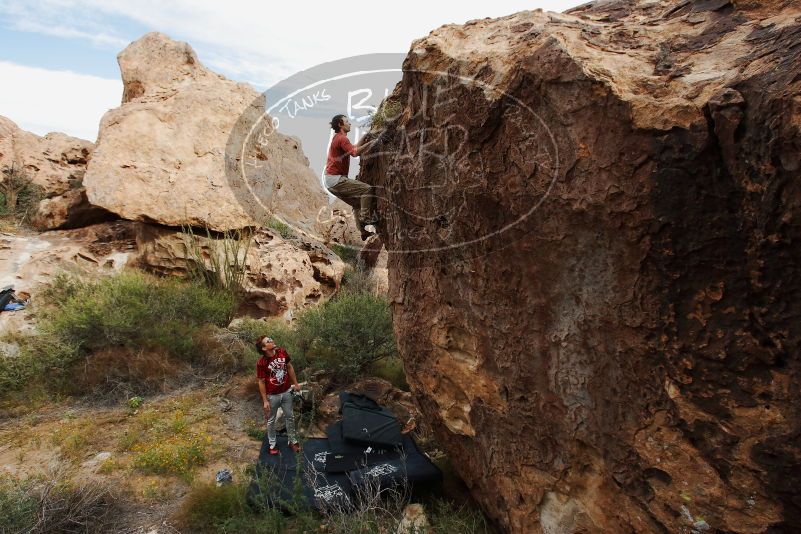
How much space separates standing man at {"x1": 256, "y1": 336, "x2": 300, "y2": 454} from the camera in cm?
492

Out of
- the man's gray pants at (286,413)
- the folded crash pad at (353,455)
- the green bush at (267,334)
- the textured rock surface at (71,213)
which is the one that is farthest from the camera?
the textured rock surface at (71,213)

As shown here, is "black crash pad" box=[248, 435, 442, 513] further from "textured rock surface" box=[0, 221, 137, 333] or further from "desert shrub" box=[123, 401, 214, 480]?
"textured rock surface" box=[0, 221, 137, 333]

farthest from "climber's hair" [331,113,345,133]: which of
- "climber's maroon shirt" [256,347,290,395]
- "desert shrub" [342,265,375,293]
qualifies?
"desert shrub" [342,265,375,293]

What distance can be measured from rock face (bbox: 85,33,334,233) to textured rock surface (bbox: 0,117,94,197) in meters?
3.49

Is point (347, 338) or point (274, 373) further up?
point (274, 373)

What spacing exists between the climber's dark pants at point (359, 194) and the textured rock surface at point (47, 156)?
430 inches

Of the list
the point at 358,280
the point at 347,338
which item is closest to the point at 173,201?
the point at 358,280

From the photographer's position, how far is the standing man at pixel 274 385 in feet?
16.1

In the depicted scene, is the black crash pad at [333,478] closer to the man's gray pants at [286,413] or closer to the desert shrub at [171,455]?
the man's gray pants at [286,413]

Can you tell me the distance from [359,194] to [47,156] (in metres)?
13.1

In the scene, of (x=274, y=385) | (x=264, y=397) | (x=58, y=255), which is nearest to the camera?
(x=264, y=397)

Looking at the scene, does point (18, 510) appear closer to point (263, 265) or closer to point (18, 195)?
point (263, 265)

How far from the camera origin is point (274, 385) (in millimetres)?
4934

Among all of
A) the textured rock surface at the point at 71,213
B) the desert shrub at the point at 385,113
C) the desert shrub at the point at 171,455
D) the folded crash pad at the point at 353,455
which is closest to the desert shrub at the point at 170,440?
the desert shrub at the point at 171,455
